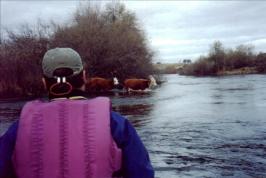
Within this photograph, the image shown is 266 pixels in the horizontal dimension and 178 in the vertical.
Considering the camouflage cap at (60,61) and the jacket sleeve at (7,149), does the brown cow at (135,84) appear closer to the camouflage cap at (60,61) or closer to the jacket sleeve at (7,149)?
the camouflage cap at (60,61)

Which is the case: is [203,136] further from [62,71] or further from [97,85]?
[97,85]

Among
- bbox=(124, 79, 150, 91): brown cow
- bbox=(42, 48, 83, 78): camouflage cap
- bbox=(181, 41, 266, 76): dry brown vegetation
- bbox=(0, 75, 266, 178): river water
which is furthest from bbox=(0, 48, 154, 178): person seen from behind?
bbox=(181, 41, 266, 76): dry brown vegetation

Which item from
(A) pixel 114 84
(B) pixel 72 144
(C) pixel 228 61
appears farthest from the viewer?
(C) pixel 228 61

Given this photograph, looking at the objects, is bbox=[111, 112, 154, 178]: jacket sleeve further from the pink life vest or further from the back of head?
the back of head

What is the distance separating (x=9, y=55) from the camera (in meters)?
33.6

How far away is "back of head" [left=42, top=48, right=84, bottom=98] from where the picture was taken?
2850mm

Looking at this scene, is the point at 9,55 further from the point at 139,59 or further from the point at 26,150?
the point at 26,150

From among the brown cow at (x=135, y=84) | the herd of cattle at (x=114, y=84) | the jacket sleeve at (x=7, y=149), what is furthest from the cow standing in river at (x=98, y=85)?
the jacket sleeve at (x=7, y=149)

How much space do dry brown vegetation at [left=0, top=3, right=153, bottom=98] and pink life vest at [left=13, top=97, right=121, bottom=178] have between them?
28.5m

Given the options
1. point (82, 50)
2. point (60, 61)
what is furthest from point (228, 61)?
point (60, 61)

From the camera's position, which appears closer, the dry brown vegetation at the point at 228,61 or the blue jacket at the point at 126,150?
the blue jacket at the point at 126,150

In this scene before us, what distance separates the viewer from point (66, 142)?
265 cm

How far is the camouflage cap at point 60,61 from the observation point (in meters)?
2.88

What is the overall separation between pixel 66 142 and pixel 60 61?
52 cm
